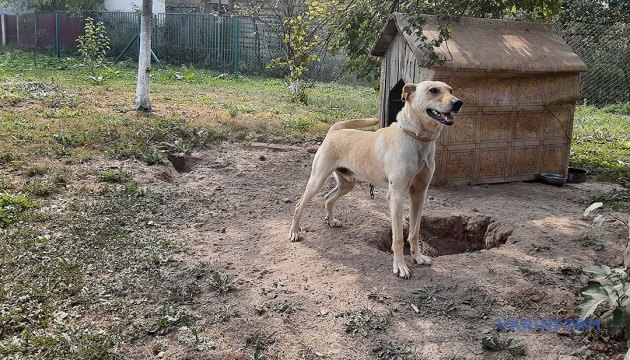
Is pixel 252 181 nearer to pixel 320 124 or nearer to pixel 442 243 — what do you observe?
pixel 442 243

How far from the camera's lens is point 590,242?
4910mm

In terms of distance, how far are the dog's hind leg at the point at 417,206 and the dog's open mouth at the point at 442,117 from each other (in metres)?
0.55

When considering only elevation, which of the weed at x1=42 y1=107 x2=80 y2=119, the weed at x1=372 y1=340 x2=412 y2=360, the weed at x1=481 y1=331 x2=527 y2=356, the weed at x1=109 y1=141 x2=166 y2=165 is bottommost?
the weed at x1=372 y1=340 x2=412 y2=360

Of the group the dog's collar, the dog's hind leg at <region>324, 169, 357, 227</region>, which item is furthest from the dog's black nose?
the dog's hind leg at <region>324, 169, 357, 227</region>

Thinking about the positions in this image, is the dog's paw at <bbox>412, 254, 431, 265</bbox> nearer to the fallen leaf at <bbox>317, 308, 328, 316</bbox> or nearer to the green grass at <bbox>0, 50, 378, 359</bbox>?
the fallen leaf at <bbox>317, 308, 328, 316</bbox>

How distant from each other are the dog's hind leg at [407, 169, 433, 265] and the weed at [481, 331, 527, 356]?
1.29 m

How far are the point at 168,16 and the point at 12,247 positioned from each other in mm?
17832

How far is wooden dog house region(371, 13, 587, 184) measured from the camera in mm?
6707

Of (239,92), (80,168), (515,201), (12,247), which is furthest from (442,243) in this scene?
(239,92)

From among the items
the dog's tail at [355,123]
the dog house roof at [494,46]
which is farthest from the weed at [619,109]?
the dog's tail at [355,123]

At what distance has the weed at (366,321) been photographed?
3416mm

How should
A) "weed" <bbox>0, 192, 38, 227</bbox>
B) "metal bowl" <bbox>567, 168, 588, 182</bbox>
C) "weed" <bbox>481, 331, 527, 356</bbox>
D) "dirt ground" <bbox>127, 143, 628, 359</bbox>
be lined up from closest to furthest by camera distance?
1. "weed" <bbox>481, 331, 527, 356</bbox>
2. "dirt ground" <bbox>127, 143, 628, 359</bbox>
3. "weed" <bbox>0, 192, 38, 227</bbox>
4. "metal bowl" <bbox>567, 168, 588, 182</bbox>

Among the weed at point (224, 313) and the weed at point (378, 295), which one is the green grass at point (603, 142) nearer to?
the weed at point (378, 295)

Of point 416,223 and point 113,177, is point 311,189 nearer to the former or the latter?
point 416,223
